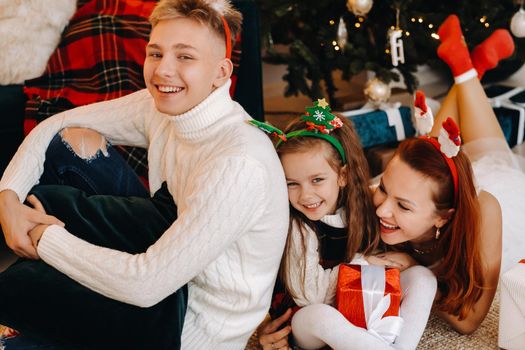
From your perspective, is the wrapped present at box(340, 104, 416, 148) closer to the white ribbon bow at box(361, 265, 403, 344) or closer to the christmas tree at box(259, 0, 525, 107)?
the christmas tree at box(259, 0, 525, 107)

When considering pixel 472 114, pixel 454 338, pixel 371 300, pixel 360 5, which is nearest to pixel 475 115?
pixel 472 114

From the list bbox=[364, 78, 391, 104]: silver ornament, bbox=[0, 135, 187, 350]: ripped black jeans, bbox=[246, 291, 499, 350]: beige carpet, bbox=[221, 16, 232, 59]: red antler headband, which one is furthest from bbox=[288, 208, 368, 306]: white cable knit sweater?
bbox=[364, 78, 391, 104]: silver ornament

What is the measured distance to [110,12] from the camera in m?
2.07

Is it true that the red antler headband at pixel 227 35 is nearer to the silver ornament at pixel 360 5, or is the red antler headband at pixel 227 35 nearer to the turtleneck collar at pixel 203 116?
the turtleneck collar at pixel 203 116

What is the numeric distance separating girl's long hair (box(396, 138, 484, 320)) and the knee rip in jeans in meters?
0.76

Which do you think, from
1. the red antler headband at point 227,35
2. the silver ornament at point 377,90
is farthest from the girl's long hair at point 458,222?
the silver ornament at point 377,90

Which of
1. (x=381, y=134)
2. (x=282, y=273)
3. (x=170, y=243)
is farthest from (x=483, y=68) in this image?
(x=170, y=243)

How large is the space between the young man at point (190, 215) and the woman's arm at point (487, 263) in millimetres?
549

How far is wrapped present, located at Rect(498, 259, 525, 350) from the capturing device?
51.9 inches

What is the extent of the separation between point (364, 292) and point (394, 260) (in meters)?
0.22

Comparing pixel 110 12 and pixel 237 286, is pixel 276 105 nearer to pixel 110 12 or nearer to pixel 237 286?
pixel 110 12

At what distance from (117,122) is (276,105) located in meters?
2.19

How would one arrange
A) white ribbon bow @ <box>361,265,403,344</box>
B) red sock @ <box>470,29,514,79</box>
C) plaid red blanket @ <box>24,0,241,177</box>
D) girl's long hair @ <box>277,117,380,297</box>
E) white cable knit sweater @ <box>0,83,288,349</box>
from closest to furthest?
white cable knit sweater @ <box>0,83,288,349</box>, white ribbon bow @ <box>361,265,403,344</box>, girl's long hair @ <box>277,117,380,297</box>, plaid red blanket @ <box>24,0,241,177</box>, red sock @ <box>470,29,514,79</box>

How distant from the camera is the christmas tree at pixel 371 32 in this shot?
2447 mm
